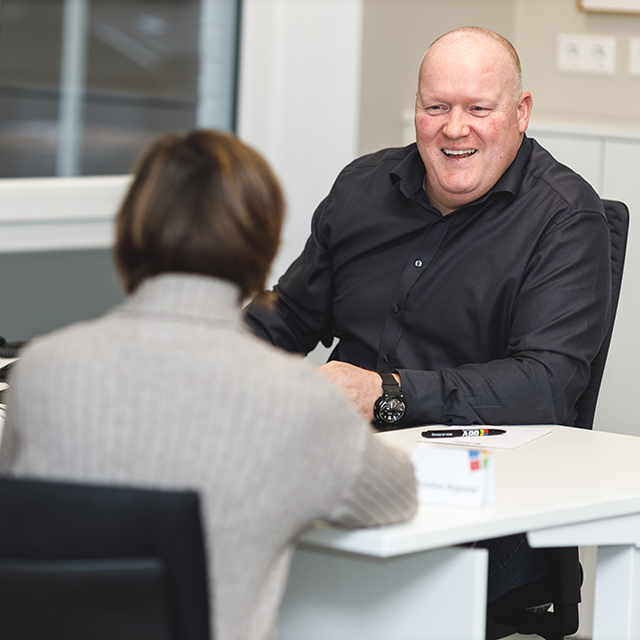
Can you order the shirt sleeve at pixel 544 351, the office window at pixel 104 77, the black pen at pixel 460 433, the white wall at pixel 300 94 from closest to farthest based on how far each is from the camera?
the black pen at pixel 460 433 → the shirt sleeve at pixel 544 351 → the office window at pixel 104 77 → the white wall at pixel 300 94

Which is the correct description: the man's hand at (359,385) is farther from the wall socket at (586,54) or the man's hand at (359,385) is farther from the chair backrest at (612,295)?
the wall socket at (586,54)

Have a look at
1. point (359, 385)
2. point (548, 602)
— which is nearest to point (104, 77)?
point (359, 385)

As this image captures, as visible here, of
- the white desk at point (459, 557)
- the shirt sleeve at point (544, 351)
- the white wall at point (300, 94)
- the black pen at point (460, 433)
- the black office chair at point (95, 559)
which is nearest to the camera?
the black office chair at point (95, 559)

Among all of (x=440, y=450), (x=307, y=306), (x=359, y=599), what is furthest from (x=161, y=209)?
(x=307, y=306)

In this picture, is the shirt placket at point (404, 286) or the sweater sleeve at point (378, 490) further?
the shirt placket at point (404, 286)

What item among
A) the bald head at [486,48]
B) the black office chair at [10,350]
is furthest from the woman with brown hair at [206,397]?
the black office chair at [10,350]

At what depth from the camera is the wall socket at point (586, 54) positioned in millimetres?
3475

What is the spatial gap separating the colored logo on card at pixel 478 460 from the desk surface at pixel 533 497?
6 cm

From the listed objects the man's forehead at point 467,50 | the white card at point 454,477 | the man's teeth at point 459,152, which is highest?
the man's forehead at point 467,50

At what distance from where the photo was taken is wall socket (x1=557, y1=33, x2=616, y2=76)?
11.4 ft

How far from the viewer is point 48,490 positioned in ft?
2.98

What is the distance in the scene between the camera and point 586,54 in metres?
3.51

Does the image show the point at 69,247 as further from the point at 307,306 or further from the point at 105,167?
the point at 307,306

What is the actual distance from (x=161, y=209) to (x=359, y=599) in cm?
61
